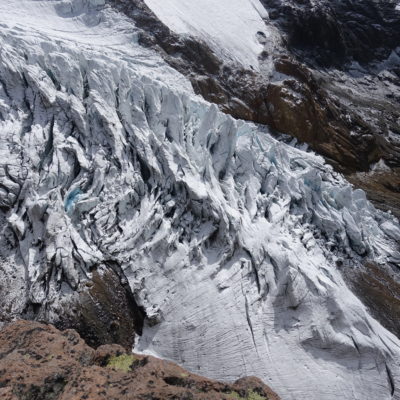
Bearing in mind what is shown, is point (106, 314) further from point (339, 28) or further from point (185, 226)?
point (339, 28)

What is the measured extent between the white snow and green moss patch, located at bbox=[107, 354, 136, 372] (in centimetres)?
2521

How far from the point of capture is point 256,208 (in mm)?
12281

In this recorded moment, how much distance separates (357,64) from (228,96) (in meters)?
28.2

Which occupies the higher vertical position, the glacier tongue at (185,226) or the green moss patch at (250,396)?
the green moss patch at (250,396)

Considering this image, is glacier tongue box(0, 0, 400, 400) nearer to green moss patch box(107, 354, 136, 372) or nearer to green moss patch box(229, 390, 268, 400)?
green moss patch box(107, 354, 136, 372)

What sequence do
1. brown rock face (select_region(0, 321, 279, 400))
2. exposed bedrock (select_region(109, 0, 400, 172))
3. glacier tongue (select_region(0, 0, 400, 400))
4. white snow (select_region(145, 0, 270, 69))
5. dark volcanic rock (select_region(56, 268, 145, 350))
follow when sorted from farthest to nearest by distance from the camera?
white snow (select_region(145, 0, 270, 69)), exposed bedrock (select_region(109, 0, 400, 172)), glacier tongue (select_region(0, 0, 400, 400)), dark volcanic rock (select_region(56, 268, 145, 350)), brown rock face (select_region(0, 321, 279, 400))

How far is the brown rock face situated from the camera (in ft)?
13.0

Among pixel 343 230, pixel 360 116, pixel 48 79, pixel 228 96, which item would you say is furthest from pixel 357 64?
pixel 48 79

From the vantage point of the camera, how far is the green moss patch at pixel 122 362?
4.77 meters

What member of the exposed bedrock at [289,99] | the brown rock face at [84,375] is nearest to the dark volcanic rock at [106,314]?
the brown rock face at [84,375]

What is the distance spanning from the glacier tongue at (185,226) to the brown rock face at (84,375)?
3200mm

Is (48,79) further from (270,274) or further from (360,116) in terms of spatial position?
(360,116)

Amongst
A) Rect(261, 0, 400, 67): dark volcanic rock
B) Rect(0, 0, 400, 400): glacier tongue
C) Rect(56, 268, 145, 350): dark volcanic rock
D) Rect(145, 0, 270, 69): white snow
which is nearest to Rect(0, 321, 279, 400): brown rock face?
Rect(56, 268, 145, 350): dark volcanic rock

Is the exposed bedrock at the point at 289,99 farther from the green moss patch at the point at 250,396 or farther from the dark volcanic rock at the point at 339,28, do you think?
the green moss patch at the point at 250,396
